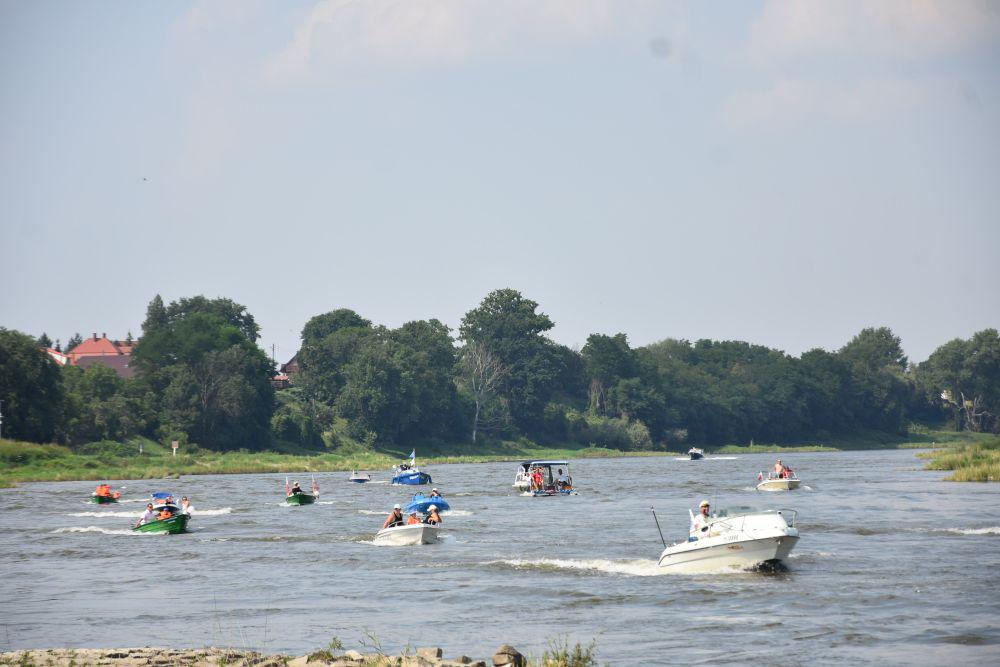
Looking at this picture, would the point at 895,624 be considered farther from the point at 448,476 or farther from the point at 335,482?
the point at 448,476

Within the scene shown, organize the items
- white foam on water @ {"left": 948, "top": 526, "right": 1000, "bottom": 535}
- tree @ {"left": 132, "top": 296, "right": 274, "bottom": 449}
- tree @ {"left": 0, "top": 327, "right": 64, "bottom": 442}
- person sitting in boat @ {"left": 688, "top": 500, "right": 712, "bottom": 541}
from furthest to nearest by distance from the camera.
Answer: tree @ {"left": 132, "top": 296, "right": 274, "bottom": 449} < tree @ {"left": 0, "top": 327, "right": 64, "bottom": 442} < white foam on water @ {"left": 948, "top": 526, "right": 1000, "bottom": 535} < person sitting in boat @ {"left": 688, "top": 500, "right": 712, "bottom": 541}

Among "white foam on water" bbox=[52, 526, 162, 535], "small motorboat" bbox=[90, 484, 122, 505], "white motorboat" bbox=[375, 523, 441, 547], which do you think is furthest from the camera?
"small motorboat" bbox=[90, 484, 122, 505]

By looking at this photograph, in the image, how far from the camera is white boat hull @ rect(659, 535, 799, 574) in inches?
1358

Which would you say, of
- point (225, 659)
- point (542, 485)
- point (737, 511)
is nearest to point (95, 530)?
point (542, 485)

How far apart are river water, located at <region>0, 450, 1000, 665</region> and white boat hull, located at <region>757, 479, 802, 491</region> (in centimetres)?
1004

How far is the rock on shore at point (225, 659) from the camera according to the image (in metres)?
20.9

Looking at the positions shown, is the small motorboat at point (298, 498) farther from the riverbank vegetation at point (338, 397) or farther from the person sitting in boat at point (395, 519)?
the riverbank vegetation at point (338, 397)

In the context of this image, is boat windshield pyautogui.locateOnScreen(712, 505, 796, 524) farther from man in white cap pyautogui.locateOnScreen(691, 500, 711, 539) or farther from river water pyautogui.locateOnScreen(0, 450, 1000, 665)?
river water pyautogui.locateOnScreen(0, 450, 1000, 665)

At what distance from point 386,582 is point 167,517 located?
21.8 metres

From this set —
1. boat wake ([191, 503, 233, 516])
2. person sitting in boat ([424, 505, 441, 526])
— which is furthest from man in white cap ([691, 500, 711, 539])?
boat wake ([191, 503, 233, 516])

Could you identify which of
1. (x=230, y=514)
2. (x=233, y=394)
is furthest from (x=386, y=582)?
(x=233, y=394)

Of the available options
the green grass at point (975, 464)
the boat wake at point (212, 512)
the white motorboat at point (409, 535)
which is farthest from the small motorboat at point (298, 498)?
the green grass at point (975, 464)

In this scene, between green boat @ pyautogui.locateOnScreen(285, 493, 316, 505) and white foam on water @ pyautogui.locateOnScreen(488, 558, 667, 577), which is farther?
green boat @ pyautogui.locateOnScreen(285, 493, 316, 505)

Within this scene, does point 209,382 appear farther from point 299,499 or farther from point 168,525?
point 168,525
